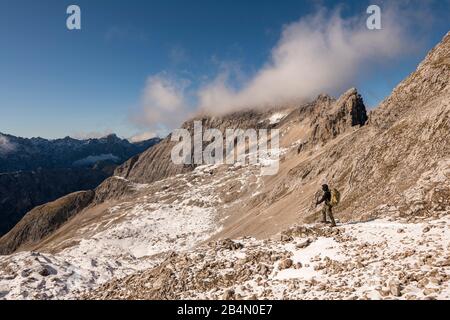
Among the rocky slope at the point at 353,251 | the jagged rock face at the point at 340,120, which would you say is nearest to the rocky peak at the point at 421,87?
the rocky slope at the point at 353,251

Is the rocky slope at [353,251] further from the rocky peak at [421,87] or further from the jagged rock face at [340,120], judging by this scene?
the jagged rock face at [340,120]

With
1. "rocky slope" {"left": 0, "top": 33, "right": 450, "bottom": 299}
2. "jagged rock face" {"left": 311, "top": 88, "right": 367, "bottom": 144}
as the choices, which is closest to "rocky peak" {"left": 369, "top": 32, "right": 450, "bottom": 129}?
"rocky slope" {"left": 0, "top": 33, "right": 450, "bottom": 299}

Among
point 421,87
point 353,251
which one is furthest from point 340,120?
point 353,251

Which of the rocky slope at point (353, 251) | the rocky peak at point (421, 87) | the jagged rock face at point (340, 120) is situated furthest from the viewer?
the jagged rock face at point (340, 120)

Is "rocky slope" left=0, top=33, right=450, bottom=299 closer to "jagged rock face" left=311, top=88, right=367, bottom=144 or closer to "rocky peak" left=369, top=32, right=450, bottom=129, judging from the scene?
"rocky peak" left=369, top=32, right=450, bottom=129

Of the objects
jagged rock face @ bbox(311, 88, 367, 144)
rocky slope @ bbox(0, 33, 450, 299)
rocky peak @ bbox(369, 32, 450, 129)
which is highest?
jagged rock face @ bbox(311, 88, 367, 144)

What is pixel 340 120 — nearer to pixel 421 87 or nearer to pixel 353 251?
pixel 421 87

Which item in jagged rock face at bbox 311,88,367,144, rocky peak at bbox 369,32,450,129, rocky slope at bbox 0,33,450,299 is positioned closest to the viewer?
rocky slope at bbox 0,33,450,299

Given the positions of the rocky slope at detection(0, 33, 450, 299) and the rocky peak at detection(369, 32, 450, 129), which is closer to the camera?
the rocky slope at detection(0, 33, 450, 299)

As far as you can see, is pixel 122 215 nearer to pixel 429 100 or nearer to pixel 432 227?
pixel 429 100

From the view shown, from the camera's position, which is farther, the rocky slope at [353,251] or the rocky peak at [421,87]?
the rocky peak at [421,87]

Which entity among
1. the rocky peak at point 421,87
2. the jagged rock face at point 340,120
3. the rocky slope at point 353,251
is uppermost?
the jagged rock face at point 340,120

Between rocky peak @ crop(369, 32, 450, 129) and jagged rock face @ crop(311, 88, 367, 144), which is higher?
jagged rock face @ crop(311, 88, 367, 144)

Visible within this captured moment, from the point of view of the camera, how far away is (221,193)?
519ft
